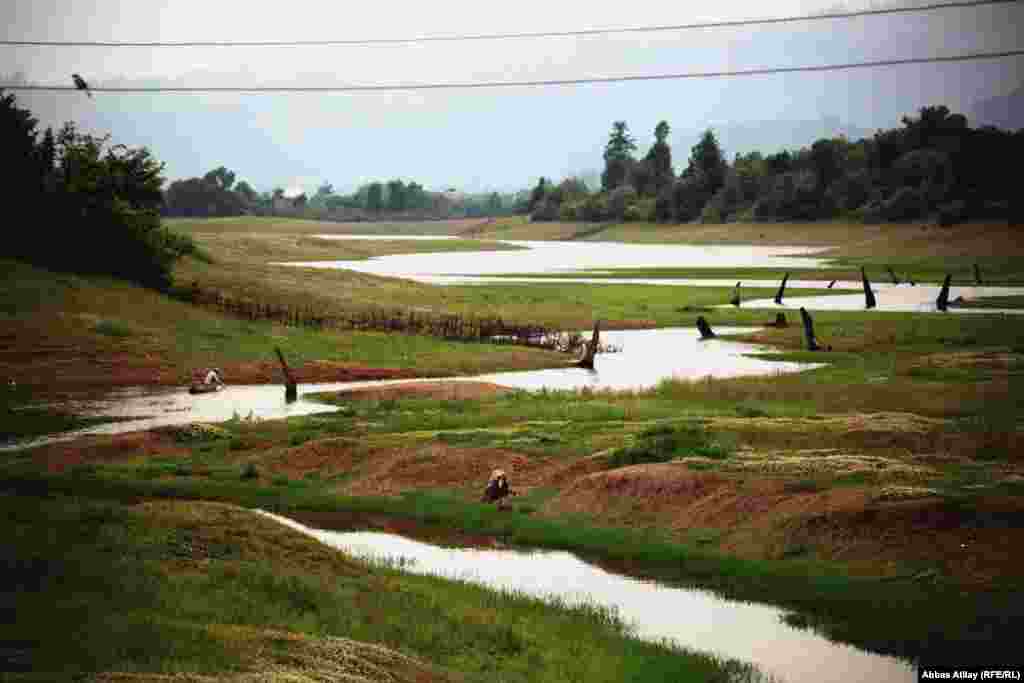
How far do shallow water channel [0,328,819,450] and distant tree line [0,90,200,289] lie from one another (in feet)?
77.2

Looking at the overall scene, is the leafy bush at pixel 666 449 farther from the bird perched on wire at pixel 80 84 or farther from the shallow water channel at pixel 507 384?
the bird perched on wire at pixel 80 84

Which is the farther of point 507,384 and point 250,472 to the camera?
point 507,384

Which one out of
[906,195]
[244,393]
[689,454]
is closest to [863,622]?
[689,454]

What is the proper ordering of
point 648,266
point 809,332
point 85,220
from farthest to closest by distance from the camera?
point 648,266 < point 85,220 < point 809,332

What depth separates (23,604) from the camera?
16453 millimetres

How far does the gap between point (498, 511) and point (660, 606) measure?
24.7ft

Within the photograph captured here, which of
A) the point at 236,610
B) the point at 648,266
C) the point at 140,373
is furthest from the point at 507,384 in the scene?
Answer: the point at 648,266

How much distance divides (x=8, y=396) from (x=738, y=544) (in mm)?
31570

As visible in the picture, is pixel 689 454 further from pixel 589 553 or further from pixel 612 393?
pixel 612 393

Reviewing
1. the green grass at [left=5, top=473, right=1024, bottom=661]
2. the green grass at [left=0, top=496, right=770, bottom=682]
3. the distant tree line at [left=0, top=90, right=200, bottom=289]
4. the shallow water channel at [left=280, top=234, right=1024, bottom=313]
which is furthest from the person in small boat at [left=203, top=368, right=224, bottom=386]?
the shallow water channel at [left=280, top=234, right=1024, bottom=313]

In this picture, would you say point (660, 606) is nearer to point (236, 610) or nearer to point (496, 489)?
point (236, 610)

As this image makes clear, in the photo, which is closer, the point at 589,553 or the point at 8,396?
the point at 589,553

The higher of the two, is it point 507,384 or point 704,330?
point 704,330

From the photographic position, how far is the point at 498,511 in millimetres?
28406
